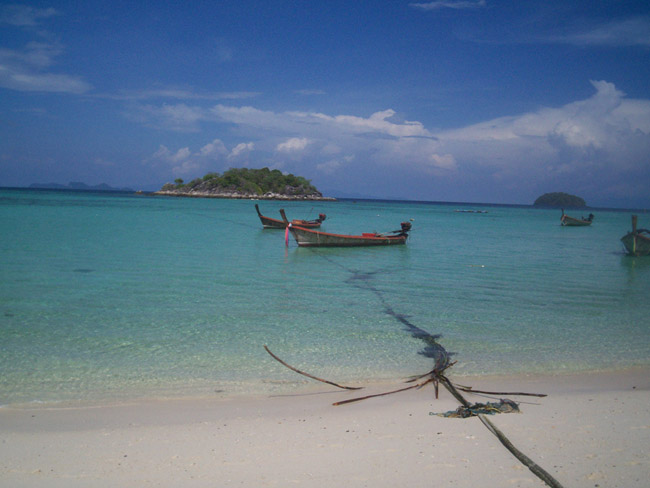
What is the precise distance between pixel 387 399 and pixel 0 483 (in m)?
3.59

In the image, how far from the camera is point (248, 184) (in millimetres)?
122875

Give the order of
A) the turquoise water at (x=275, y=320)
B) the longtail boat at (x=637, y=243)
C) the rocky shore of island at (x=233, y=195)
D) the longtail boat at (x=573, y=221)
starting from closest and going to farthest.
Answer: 1. the turquoise water at (x=275, y=320)
2. the longtail boat at (x=637, y=243)
3. the longtail boat at (x=573, y=221)
4. the rocky shore of island at (x=233, y=195)

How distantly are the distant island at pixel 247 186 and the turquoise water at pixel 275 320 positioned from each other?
106861mm

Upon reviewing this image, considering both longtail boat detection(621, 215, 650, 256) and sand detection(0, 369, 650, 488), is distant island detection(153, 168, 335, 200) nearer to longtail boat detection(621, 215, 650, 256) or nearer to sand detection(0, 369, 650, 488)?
longtail boat detection(621, 215, 650, 256)

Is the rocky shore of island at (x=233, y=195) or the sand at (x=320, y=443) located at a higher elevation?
the rocky shore of island at (x=233, y=195)

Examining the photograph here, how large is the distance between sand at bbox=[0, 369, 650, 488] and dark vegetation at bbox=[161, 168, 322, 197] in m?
120

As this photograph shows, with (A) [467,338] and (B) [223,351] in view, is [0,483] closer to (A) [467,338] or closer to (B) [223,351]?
(B) [223,351]

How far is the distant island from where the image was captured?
403 feet

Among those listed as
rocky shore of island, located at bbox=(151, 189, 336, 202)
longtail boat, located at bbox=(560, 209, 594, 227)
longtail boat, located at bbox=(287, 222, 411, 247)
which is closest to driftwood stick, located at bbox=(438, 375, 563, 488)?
longtail boat, located at bbox=(287, 222, 411, 247)

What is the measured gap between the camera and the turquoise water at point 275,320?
5770mm

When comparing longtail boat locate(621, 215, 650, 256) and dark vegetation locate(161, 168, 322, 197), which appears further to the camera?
dark vegetation locate(161, 168, 322, 197)

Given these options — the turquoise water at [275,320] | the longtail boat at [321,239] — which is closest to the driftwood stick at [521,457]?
the turquoise water at [275,320]

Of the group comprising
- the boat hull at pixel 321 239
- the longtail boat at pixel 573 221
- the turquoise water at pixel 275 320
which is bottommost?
the turquoise water at pixel 275 320

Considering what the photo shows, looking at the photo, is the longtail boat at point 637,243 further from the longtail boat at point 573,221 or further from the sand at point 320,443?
the longtail boat at point 573,221
